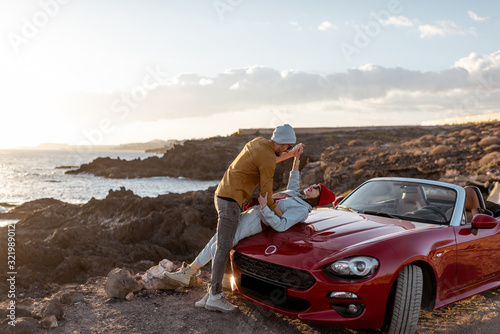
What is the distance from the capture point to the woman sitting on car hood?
4.42 metres

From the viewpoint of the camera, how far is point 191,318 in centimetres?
424

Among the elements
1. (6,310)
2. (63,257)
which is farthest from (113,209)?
(6,310)

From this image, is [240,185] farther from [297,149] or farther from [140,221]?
[140,221]

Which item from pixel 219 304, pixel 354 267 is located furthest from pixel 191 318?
pixel 354 267

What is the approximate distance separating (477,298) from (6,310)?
18.8 ft

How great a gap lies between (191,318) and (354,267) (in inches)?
72.8

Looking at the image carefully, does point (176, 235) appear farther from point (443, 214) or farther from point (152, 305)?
point (443, 214)

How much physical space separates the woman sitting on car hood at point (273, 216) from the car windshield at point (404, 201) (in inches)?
28.5

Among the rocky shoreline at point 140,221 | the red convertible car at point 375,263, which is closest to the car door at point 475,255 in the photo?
the red convertible car at point 375,263

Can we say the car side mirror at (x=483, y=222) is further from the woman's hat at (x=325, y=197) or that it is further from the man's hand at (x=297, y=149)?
the man's hand at (x=297, y=149)

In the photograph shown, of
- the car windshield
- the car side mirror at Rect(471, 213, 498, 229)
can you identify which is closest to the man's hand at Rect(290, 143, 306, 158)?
the car windshield

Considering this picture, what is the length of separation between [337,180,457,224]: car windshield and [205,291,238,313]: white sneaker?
2.09m

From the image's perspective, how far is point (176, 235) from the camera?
1093 cm

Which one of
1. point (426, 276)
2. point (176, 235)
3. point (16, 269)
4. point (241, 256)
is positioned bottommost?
point (176, 235)
